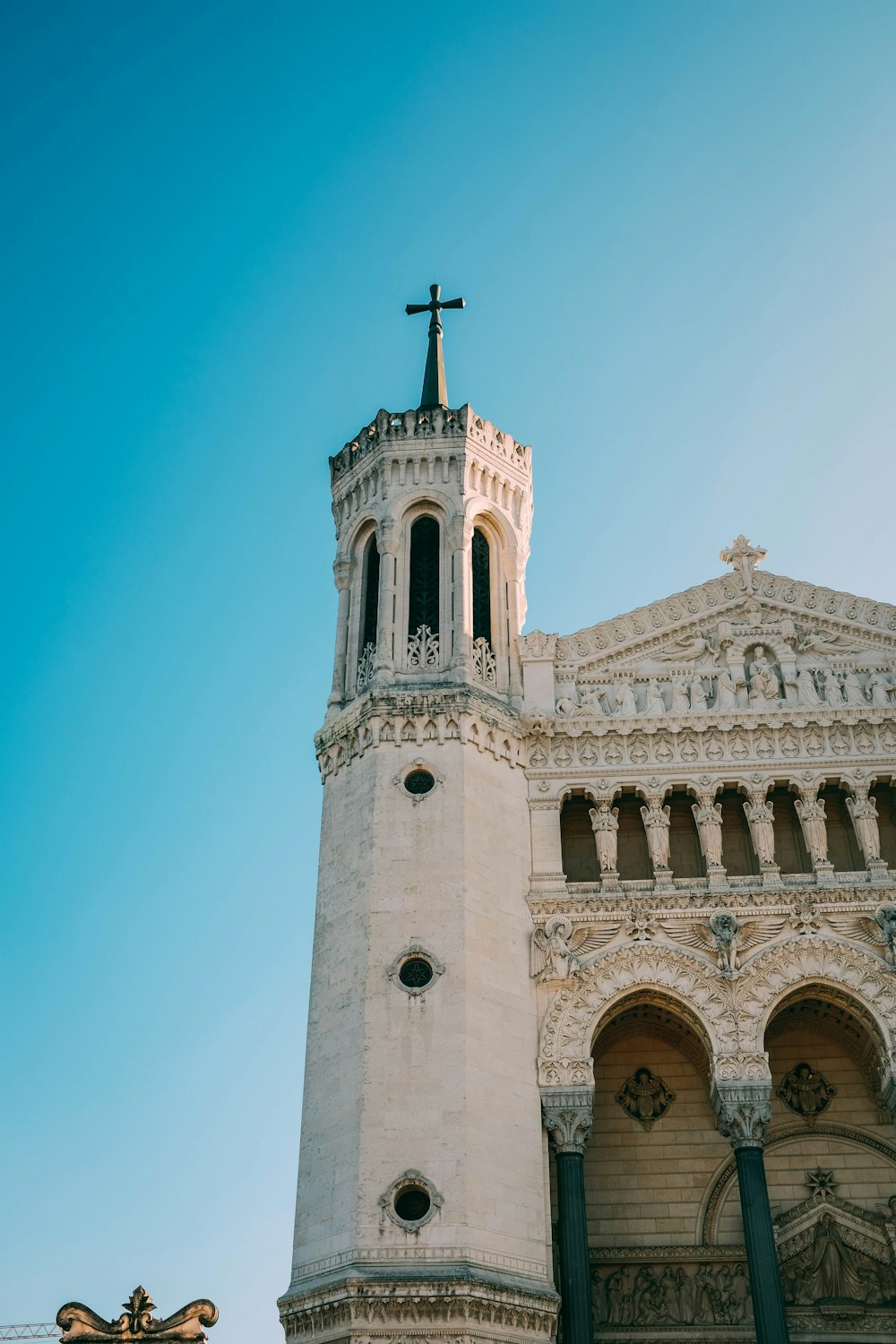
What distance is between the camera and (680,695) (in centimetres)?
2672

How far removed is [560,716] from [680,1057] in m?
6.51

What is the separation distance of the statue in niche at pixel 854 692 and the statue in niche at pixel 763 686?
4.12ft

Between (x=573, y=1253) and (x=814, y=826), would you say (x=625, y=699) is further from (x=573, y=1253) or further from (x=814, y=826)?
(x=573, y=1253)

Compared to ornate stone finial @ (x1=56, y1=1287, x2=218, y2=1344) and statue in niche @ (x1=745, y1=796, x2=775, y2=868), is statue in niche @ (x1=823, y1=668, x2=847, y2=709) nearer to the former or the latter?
statue in niche @ (x1=745, y1=796, x2=775, y2=868)

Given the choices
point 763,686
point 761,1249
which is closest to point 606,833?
point 763,686

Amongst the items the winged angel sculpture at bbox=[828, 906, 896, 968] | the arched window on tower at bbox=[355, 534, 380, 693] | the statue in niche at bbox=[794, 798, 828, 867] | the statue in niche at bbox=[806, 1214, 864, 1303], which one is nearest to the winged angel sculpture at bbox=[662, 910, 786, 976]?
the winged angel sculpture at bbox=[828, 906, 896, 968]

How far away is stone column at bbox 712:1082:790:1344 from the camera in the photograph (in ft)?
67.4

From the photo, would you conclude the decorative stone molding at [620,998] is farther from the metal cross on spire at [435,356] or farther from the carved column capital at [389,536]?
the metal cross on spire at [435,356]

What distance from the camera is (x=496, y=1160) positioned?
21.4 m

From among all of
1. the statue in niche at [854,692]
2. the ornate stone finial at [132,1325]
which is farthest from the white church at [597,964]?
Answer: the ornate stone finial at [132,1325]

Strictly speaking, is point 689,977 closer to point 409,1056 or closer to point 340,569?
point 409,1056

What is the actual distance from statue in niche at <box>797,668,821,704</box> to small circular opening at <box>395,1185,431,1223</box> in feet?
37.6

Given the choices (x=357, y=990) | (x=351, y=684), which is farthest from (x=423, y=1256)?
(x=351, y=684)

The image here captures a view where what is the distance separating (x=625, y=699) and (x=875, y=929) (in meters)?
6.20
